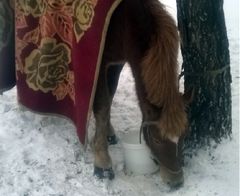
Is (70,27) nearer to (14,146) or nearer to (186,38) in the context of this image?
(186,38)

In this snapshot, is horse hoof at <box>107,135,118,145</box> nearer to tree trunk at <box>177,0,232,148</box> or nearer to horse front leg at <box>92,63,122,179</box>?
horse front leg at <box>92,63,122,179</box>

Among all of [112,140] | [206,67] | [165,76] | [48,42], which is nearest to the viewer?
[165,76]

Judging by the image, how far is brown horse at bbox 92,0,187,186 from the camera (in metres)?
2.40

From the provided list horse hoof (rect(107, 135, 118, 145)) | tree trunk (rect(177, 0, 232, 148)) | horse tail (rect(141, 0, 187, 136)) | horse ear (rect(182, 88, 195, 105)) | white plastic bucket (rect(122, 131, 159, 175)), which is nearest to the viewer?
horse tail (rect(141, 0, 187, 136))

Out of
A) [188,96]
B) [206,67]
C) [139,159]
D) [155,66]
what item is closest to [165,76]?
[155,66]

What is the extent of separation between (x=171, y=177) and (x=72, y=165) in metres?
0.78

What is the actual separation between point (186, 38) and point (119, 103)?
4.12 ft

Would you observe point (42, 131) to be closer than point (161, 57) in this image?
No

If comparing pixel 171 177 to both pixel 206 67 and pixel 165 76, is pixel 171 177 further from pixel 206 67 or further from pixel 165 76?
pixel 206 67

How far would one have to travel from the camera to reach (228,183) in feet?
9.02

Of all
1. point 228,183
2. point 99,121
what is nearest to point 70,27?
point 99,121

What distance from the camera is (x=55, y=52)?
302cm

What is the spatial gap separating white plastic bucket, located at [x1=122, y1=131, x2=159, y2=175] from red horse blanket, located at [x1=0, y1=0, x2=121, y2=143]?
0.32 metres

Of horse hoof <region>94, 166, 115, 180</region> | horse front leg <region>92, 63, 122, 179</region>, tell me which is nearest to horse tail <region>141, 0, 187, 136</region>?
horse front leg <region>92, 63, 122, 179</region>
